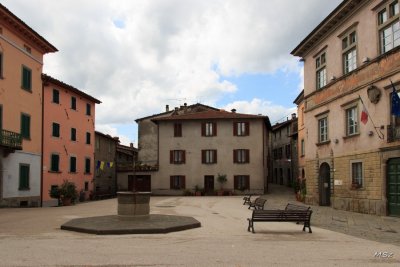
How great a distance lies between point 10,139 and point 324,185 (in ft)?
65.8

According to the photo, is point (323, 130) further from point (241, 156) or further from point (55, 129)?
point (55, 129)

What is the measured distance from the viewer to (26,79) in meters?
31.5

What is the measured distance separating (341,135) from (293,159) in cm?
3480

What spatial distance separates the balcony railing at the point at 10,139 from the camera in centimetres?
2738

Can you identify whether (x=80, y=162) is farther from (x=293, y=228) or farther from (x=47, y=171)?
(x=293, y=228)

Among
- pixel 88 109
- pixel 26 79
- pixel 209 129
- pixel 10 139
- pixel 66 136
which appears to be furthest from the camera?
pixel 209 129

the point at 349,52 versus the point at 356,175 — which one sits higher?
the point at 349,52

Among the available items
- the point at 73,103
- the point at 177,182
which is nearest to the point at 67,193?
the point at 73,103

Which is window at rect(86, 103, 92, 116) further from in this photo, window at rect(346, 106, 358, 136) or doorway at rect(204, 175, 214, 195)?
window at rect(346, 106, 358, 136)

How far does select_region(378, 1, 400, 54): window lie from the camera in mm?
19281

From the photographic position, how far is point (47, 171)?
115 ft

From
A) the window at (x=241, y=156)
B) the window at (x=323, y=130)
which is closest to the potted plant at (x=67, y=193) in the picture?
the window at (x=323, y=130)

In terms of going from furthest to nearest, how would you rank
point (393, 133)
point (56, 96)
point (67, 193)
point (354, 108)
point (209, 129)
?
point (209, 129) → point (56, 96) → point (67, 193) → point (354, 108) → point (393, 133)

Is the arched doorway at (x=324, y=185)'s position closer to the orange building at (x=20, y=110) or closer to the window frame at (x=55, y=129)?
the orange building at (x=20, y=110)
